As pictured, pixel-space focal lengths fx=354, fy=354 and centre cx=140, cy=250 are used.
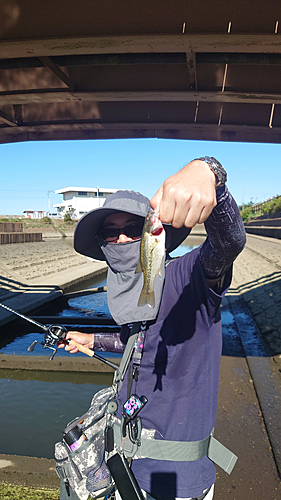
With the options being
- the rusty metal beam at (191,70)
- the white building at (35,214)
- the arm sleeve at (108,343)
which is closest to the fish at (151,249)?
the arm sleeve at (108,343)

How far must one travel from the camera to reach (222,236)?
1893mm

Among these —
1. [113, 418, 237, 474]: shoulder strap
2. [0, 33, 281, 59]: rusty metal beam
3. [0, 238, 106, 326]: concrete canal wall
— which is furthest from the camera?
[0, 238, 106, 326]: concrete canal wall

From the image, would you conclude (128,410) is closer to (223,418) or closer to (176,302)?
(176,302)

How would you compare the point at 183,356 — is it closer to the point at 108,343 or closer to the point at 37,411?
the point at 108,343

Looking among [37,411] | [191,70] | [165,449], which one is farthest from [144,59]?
[37,411]

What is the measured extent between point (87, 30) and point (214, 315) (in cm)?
396

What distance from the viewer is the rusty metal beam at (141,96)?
18.6 feet

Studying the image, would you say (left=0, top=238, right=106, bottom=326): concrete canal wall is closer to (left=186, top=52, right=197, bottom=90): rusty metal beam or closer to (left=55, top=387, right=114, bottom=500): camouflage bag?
(left=186, top=52, right=197, bottom=90): rusty metal beam

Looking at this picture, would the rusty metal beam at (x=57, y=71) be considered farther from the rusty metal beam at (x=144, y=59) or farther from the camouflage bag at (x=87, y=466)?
the camouflage bag at (x=87, y=466)

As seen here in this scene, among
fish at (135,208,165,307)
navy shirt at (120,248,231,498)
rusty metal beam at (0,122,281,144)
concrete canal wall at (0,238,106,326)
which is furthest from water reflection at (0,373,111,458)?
rusty metal beam at (0,122,281,144)

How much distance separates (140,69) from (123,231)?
3935mm

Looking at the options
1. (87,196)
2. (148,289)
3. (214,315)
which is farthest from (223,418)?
(87,196)

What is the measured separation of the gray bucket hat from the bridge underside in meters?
2.65

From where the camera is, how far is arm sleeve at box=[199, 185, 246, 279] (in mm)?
1823
